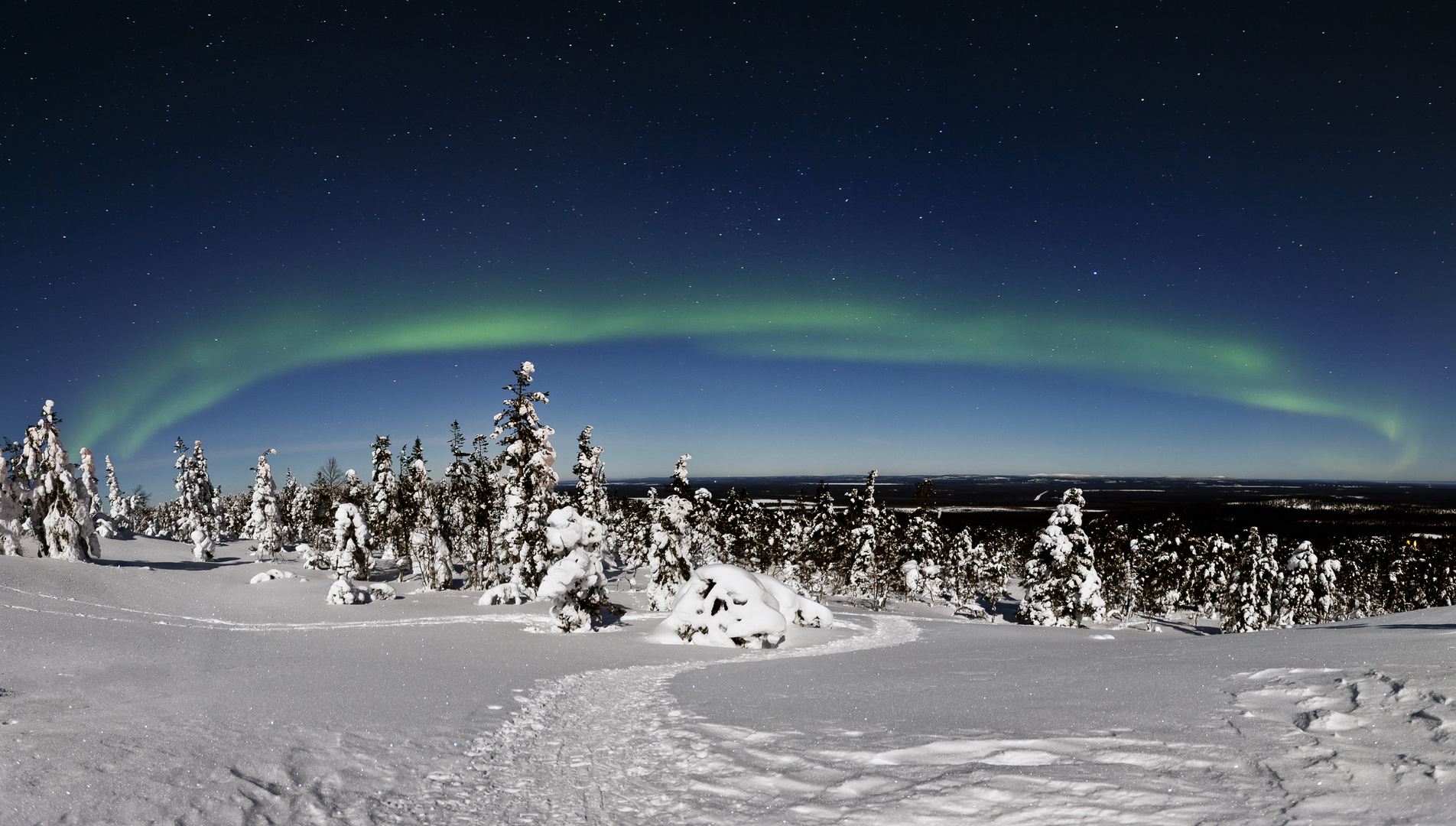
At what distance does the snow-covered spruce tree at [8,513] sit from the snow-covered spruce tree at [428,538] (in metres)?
20.0

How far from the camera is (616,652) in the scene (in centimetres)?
1934

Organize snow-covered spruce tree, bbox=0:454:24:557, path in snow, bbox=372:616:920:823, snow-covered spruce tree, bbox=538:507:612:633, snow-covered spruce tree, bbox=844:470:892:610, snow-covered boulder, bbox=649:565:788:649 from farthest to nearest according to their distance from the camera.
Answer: snow-covered spruce tree, bbox=844:470:892:610, snow-covered spruce tree, bbox=0:454:24:557, snow-covered spruce tree, bbox=538:507:612:633, snow-covered boulder, bbox=649:565:788:649, path in snow, bbox=372:616:920:823

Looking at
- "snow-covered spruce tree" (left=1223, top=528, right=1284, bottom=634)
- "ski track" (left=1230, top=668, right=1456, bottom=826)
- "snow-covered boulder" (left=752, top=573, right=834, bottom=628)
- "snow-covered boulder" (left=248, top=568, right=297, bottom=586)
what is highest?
"ski track" (left=1230, top=668, right=1456, bottom=826)

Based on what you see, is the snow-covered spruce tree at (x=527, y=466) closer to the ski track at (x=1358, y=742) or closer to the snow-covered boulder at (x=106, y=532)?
the ski track at (x=1358, y=742)

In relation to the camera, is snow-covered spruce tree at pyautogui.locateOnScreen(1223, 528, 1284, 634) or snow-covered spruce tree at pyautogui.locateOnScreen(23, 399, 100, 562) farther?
snow-covered spruce tree at pyautogui.locateOnScreen(1223, 528, 1284, 634)

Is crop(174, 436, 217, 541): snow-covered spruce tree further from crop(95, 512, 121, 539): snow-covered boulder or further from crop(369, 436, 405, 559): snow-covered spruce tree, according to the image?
crop(369, 436, 405, 559): snow-covered spruce tree

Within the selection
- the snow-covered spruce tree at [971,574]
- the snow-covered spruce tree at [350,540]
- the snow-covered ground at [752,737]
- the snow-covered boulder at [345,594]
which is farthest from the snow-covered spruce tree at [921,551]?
the snow-covered ground at [752,737]

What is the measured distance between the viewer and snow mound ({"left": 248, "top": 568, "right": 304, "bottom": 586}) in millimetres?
39634

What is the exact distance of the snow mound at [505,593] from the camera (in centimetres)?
3384

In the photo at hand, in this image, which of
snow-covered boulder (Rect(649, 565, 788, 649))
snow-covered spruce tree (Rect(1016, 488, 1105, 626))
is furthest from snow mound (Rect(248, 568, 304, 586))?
snow-covered spruce tree (Rect(1016, 488, 1105, 626))

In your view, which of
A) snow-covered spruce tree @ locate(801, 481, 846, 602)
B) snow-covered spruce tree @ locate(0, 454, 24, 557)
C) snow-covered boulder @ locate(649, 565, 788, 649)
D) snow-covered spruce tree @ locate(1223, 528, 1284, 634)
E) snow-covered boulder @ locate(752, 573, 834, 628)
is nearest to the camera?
snow-covered boulder @ locate(649, 565, 788, 649)

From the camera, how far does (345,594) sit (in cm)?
3431

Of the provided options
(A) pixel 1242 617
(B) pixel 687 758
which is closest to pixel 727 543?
(A) pixel 1242 617

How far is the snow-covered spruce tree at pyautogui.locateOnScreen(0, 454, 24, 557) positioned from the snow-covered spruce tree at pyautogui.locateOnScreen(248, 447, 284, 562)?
20.4 m
